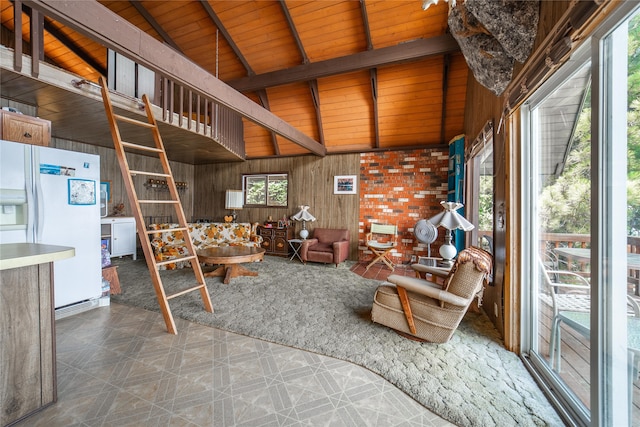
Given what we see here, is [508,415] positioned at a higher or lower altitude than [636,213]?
lower

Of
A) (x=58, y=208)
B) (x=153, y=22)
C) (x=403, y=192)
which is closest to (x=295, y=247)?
(x=403, y=192)

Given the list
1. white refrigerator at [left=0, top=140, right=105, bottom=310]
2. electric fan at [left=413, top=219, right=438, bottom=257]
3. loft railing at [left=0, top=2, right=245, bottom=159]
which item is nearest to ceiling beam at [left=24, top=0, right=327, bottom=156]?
loft railing at [left=0, top=2, right=245, bottom=159]

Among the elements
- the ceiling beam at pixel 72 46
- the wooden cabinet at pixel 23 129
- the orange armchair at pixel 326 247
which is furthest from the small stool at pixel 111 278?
the ceiling beam at pixel 72 46

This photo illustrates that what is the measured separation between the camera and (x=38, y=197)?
2.20m

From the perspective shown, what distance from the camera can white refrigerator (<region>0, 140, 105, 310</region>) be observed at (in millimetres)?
2076

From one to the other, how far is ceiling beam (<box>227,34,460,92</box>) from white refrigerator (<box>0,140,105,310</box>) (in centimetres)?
314

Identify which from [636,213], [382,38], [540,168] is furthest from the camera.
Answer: [382,38]

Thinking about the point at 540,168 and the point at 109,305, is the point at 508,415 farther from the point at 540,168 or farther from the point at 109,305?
the point at 109,305

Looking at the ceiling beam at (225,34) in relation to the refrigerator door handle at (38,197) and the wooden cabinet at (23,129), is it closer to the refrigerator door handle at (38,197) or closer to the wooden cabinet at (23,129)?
the wooden cabinet at (23,129)

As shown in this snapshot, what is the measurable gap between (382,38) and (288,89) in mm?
2102

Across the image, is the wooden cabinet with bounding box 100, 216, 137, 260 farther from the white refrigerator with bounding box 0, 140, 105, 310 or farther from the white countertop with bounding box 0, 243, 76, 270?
the white countertop with bounding box 0, 243, 76, 270

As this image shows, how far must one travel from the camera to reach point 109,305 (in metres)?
2.79

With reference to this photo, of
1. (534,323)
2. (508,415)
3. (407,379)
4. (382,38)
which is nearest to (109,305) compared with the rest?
(407,379)

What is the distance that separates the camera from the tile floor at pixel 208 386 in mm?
1326
